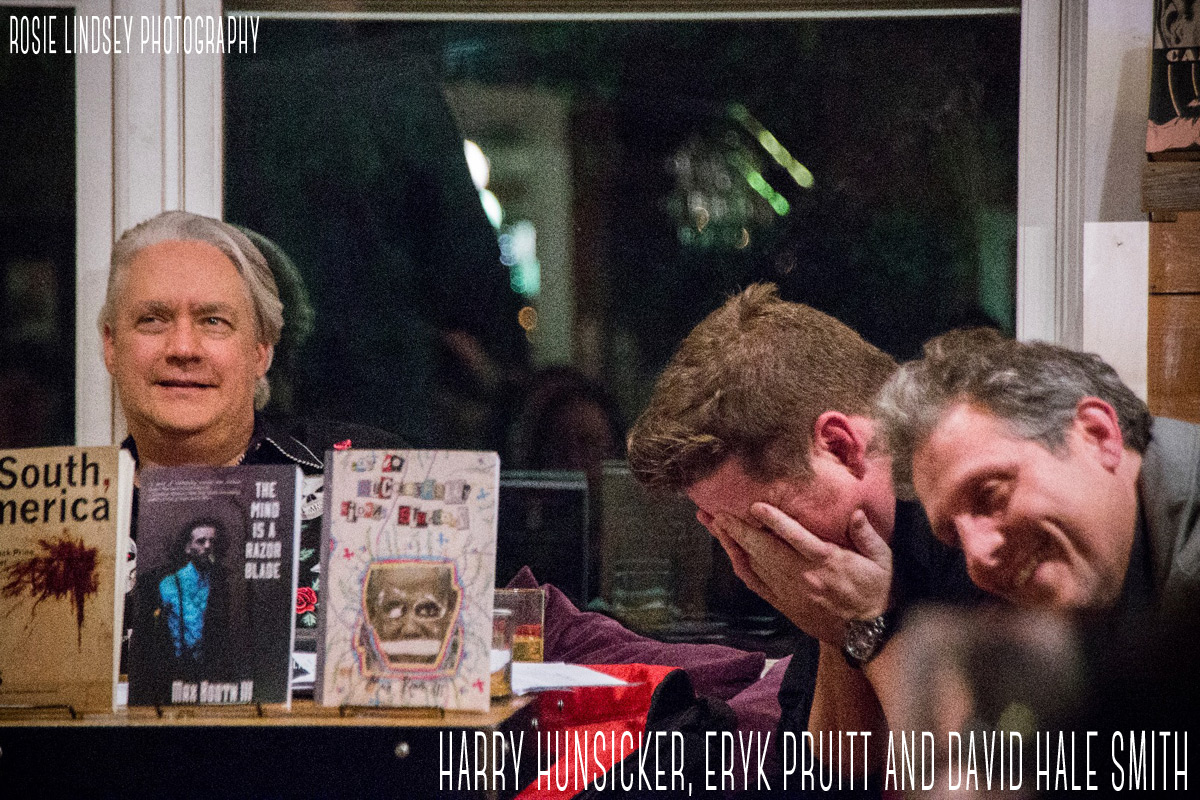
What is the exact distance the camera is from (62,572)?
1.69 meters

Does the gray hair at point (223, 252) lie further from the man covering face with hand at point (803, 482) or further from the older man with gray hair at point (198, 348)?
the man covering face with hand at point (803, 482)

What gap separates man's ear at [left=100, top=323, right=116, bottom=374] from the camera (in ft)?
7.09

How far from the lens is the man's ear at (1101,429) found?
6.28 feet

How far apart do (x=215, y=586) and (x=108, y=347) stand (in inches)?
30.3

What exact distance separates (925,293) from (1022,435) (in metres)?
0.34

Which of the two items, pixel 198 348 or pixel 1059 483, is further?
pixel 198 348

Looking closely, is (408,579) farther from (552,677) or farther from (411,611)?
(552,677)

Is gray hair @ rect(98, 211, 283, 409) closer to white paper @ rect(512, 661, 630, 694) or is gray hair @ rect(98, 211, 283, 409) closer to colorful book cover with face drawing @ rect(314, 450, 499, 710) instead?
colorful book cover with face drawing @ rect(314, 450, 499, 710)

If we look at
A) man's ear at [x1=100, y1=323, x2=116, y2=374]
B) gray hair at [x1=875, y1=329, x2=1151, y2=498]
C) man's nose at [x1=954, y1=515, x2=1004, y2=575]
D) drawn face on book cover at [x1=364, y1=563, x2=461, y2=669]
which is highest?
man's ear at [x1=100, y1=323, x2=116, y2=374]

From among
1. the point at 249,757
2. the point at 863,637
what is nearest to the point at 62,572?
the point at 249,757

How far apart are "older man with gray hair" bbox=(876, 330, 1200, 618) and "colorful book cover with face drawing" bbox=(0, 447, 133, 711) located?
54.5 inches

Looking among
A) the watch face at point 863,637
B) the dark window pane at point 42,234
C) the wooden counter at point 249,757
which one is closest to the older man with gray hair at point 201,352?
the dark window pane at point 42,234

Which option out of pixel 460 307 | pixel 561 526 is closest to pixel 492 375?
pixel 460 307

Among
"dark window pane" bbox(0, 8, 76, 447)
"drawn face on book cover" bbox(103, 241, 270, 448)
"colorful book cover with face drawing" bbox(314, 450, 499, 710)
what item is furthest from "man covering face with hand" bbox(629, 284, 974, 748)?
"dark window pane" bbox(0, 8, 76, 447)
